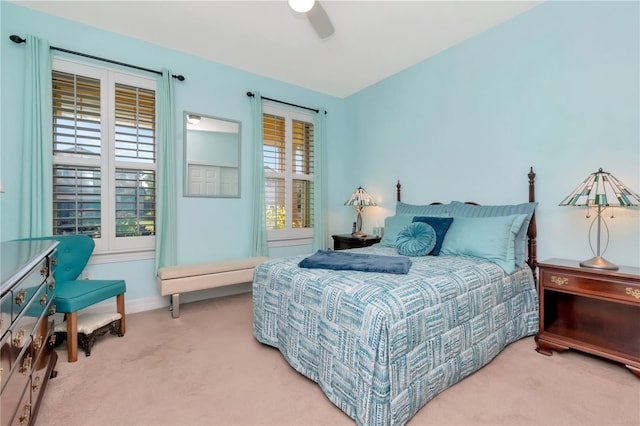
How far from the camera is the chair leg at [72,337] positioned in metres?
2.04

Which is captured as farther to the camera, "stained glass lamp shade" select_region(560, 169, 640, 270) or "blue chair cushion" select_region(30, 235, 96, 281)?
"blue chair cushion" select_region(30, 235, 96, 281)

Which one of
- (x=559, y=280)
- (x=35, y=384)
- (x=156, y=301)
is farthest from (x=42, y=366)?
(x=559, y=280)

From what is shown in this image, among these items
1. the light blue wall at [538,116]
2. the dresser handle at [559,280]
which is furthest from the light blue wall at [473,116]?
the dresser handle at [559,280]

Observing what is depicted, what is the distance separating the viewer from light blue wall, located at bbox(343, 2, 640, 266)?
217 cm

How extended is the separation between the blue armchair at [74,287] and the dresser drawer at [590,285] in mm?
3316

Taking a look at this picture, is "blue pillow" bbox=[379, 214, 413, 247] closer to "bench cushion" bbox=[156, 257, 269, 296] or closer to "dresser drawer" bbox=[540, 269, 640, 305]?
"dresser drawer" bbox=[540, 269, 640, 305]

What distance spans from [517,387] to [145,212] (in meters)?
3.44

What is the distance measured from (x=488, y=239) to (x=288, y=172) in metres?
2.60

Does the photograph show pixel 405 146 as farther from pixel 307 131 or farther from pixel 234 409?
pixel 234 409

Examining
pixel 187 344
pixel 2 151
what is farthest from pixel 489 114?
pixel 2 151

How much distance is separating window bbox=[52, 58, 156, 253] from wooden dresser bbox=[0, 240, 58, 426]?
123cm

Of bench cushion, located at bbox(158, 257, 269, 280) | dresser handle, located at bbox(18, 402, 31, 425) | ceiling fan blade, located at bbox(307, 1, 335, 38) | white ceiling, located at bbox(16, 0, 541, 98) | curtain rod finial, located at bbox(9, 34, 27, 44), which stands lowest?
dresser handle, located at bbox(18, 402, 31, 425)

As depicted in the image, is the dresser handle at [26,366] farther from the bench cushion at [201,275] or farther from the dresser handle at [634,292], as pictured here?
the dresser handle at [634,292]

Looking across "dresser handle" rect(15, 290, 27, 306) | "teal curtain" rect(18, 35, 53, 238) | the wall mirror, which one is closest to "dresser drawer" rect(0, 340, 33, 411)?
"dresser handle" rect(15, 290, 27, 306)
